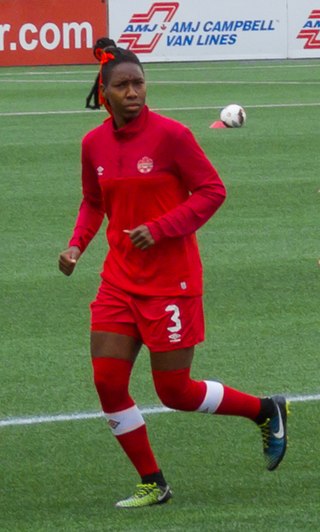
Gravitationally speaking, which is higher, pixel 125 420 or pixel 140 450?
pixel 125 420

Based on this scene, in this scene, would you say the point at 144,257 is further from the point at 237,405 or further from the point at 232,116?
the point at 232,116

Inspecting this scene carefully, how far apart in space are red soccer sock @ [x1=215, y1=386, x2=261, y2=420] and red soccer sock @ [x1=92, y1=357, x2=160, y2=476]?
41 cm

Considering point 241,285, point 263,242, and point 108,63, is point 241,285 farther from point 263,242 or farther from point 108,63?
point 108,63

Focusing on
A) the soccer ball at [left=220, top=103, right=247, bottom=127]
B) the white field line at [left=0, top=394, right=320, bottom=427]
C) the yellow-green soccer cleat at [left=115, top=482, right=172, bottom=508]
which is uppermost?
the soccer ball at [left=220, top=103, right=247, bottom=127]

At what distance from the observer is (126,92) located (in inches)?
260

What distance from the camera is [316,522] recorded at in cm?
630

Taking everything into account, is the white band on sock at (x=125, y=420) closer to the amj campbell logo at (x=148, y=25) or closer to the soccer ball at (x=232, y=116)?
the soccer ball at (x=232, y=116)

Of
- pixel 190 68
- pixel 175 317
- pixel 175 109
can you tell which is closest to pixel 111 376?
pixel 175 317

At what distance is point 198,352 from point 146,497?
311 cm

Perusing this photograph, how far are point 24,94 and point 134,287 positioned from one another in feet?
69.1

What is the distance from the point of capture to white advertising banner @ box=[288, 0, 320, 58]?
3472 cm

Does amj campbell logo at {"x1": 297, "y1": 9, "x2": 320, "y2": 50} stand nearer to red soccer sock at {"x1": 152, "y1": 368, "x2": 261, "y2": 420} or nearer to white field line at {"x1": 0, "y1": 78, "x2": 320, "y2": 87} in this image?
white field line at {"x1": 0, "y1": 78, "x2": 320, "y2": 87}

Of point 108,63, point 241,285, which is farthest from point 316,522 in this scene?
point 241,285

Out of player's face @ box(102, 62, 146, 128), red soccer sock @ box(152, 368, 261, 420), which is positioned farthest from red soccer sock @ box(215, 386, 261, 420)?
player's face @ box(102, 62, 146, 128)
